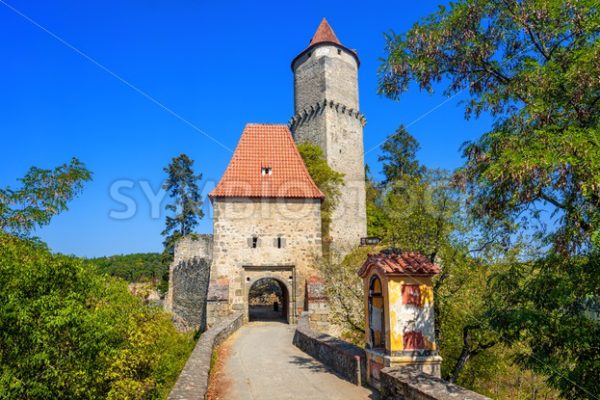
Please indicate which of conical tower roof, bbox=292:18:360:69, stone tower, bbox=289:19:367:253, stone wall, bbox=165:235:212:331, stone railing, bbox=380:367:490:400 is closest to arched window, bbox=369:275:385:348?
stone railing, bbox=380:367:490:400

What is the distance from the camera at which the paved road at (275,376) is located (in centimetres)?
750

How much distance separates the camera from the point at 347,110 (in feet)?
Answer: 109

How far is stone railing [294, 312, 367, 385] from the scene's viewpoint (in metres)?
7.86

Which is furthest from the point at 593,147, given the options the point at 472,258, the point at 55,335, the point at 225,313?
the point at 225,313

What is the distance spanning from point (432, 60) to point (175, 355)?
39.0 feet

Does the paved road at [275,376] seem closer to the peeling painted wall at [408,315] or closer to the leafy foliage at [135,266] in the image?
the peeling painted wall at [408,315]

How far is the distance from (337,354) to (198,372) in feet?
9.56

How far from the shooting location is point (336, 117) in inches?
1284

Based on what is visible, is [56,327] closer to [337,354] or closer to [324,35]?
[337,354]

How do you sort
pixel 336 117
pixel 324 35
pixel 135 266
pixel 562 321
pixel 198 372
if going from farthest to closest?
pixel 135 266 < pixel 324 35 < pixel 336 117 < pixel 198 372 < pixel 562 321

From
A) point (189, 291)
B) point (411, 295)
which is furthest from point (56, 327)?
point (189, 291)

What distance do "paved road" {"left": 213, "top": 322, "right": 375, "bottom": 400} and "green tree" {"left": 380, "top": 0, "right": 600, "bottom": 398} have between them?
291 cm

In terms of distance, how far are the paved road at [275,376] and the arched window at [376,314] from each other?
0.84 metres

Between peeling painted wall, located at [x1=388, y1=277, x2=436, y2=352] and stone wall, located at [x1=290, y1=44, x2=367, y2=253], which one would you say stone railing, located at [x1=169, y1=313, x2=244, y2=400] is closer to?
peeling painted wall, located at [x1=388, y1=277, x2=436, y2=352]
